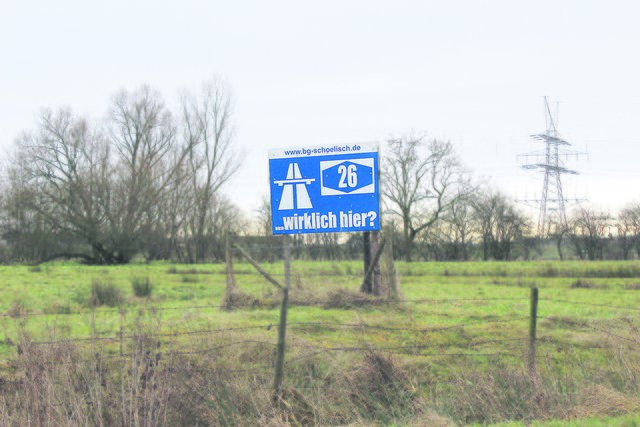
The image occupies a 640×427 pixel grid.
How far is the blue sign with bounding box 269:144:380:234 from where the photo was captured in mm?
15117

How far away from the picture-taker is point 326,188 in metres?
15.2

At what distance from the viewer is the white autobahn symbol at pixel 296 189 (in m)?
15.4

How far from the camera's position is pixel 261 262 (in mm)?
20609

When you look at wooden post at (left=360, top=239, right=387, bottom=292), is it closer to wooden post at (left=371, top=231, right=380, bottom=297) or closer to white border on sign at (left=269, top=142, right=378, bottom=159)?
wooden post at (left=371, top=231, right=380, bottom=297)

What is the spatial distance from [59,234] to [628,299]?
41.9m

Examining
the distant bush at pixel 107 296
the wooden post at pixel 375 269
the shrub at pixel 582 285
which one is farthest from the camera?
the shrub at pixel 582 285

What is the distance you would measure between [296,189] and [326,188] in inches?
27.2

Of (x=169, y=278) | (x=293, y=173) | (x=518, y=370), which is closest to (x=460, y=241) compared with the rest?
(x=169, y=278)

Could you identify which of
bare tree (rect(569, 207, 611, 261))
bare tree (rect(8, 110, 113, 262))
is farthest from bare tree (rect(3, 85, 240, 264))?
bare tree (rect(569, 207, 611, 261))

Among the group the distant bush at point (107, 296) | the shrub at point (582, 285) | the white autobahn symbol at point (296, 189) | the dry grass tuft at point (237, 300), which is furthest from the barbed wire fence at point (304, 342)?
the shrub at point (582, 285)

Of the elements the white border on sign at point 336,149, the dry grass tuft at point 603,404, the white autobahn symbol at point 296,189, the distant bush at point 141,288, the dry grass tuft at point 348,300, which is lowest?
the dry grass tuft at point 603,404

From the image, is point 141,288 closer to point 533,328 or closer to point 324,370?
point 324,370

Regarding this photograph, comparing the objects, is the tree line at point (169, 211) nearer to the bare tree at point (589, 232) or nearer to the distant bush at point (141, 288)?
the bare tree at point (589, 232)

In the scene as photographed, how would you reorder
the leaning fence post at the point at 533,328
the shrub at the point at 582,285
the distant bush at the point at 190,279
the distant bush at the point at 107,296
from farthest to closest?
1. the distant bush at the point at 190,279
2. the shrub at the point at 582,285
3. the distant bush at the point at 107,296
4. the leaning fence post at the point at 533,328
